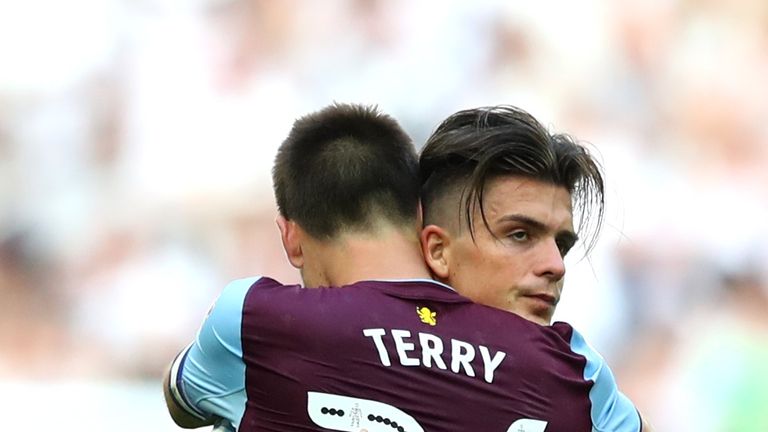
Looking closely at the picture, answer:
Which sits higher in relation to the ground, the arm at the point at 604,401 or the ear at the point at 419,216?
the ear at the point at 419,216

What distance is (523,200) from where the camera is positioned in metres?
1.71

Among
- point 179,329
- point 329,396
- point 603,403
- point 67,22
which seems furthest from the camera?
point 67,22

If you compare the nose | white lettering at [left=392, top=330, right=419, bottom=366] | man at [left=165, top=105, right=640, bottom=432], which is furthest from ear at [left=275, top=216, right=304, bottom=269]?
the nose

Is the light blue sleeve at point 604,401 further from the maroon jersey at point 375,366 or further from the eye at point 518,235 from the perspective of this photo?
the eye at point 518,235

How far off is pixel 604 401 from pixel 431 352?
0.26 metres

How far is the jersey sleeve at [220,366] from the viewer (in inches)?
62.0

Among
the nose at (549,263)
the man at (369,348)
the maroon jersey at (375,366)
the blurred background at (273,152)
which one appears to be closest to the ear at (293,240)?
the man at (369,348)

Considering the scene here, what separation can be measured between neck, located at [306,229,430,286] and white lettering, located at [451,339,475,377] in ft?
0.37

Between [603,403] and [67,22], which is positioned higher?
[67,22]

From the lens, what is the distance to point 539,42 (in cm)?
394

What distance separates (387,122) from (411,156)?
59mm

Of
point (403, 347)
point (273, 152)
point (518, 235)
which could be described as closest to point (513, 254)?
point (518, 235)

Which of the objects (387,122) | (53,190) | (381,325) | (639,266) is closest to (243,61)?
(53,190)

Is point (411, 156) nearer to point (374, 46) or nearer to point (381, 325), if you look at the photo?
point (381, 325)
